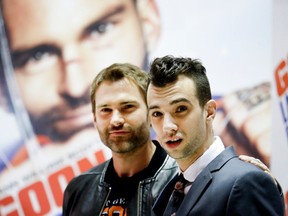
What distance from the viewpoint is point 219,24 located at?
312 cm

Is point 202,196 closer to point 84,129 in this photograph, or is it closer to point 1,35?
point 84,129

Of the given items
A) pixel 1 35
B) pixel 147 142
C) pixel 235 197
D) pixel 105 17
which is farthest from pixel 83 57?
pixel 235 197

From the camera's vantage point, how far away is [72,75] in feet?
9.67

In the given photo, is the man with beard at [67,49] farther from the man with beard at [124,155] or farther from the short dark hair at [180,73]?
the short dark hair at [180,73]

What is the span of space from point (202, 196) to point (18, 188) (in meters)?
1.81

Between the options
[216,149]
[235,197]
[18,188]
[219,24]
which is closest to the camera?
[235,197]

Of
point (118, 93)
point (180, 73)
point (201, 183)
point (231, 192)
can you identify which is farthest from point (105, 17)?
point (231, 192)

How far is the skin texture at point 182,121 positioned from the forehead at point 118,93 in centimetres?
44

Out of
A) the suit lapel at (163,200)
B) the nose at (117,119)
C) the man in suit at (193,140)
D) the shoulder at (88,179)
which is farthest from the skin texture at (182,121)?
the shoulder at (88,179)

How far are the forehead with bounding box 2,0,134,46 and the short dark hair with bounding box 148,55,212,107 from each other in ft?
5.32

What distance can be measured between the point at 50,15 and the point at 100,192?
147 cm

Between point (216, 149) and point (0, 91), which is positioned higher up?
point (0, 91)

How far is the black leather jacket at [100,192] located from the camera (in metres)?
1.81

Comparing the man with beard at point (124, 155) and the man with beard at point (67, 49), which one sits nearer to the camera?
the man with beard at point (124, 155)
